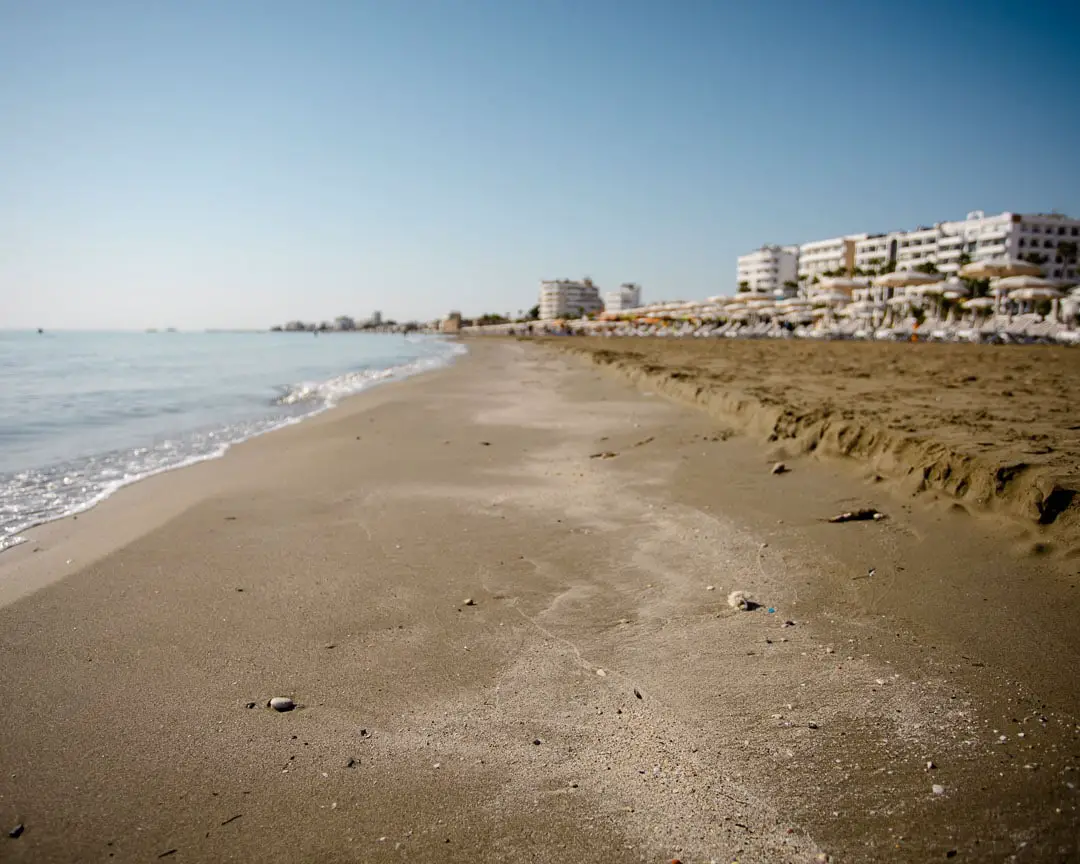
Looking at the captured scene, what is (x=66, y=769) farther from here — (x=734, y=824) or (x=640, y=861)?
(x=734, y=824)

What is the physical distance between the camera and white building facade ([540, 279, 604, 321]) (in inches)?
6806

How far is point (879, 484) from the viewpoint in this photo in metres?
4.82

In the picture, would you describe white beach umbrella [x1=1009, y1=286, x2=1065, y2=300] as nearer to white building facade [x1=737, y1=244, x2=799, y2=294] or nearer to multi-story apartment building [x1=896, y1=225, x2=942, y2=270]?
multi-story apartment building [x1=896, y1=225, x2=942, y2=270]

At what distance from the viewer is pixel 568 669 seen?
2.60 metres

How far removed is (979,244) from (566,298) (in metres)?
106

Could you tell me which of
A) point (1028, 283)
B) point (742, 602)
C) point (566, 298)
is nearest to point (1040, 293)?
point (1028, 283)

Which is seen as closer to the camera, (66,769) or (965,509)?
(66,769)

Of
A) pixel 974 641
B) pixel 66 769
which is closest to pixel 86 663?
pixel 66 769

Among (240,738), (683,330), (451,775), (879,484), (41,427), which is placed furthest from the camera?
(683,330)

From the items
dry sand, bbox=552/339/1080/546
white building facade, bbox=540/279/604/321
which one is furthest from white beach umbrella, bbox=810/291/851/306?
white building facade, bbox=540/279/604/321

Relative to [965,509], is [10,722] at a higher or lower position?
lower

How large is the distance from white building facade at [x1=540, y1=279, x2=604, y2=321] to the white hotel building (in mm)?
82067

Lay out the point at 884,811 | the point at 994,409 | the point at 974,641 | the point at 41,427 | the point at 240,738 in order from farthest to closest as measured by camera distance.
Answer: the point at 41,427 → the point at 994,409 → the point at 974,641 → the point at 240,738 → the point at 884,811

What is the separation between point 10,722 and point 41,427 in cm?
950
